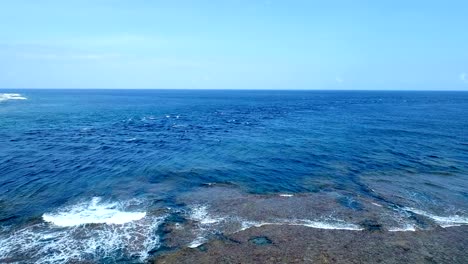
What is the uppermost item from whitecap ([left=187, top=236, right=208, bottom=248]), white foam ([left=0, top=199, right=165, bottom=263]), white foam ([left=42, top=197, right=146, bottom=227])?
white foam ([left=42, top=197, right=146, bottom=227])

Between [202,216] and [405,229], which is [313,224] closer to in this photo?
[405,229]

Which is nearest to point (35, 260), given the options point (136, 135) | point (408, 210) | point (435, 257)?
point (435, 257)

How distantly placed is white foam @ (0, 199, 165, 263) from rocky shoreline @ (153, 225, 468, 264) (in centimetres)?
253

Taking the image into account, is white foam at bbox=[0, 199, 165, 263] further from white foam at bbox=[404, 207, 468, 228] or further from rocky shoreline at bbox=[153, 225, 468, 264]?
white foam at bbox=[404, 207, 468, 228]

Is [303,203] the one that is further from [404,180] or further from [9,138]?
[9,138]

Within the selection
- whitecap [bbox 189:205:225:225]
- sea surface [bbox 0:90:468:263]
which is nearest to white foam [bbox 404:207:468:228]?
sea surface [bbox 0:90:468:263]

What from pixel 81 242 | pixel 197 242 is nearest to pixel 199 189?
pixel 197 242

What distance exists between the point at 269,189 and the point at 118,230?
1455cm

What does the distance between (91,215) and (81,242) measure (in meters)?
4.05

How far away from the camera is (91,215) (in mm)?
24938

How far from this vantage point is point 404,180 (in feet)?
111

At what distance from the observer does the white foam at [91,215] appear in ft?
78.0

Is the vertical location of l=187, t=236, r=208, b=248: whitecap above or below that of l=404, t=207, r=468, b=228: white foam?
below

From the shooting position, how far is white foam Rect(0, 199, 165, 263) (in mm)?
19484
